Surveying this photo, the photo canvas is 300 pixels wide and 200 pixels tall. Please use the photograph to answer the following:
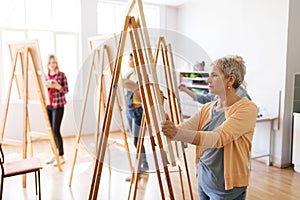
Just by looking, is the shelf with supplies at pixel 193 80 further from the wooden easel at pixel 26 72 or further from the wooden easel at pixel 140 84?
the wooden easel at pixel 140 84

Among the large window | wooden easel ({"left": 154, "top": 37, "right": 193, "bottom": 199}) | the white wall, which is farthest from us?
the large window

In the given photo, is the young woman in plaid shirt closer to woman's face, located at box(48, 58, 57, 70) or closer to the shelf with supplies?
woman's face, located at box(48, 58, 57, 70)

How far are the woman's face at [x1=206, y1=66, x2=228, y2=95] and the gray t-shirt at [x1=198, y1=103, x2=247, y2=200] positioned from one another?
12 centimetres

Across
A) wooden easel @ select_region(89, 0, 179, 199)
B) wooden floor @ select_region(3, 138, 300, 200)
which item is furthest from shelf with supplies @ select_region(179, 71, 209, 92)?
wooden easel @ select_region(89, 0, 179, 199)

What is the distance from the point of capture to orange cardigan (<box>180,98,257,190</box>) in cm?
135

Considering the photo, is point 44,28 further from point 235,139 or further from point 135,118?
point 235,139

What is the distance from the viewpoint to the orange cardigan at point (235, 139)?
1.35 meters

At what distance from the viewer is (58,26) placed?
5.64m

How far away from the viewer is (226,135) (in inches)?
52.9

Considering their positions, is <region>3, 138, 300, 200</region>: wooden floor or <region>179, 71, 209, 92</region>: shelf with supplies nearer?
<region>3, 138, 300, 200</region>: wooden floor

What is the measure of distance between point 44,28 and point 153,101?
4.63m

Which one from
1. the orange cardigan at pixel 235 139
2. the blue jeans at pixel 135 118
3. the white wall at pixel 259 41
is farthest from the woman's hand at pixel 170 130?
the white wall at pixel 259 41

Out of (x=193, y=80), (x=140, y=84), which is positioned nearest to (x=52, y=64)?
(x=193, y=80)

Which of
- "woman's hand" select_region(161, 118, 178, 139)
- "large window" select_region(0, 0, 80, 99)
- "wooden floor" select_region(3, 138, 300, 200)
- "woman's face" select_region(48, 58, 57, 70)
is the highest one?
"large window" select_region(0, 0, 80, 99)
